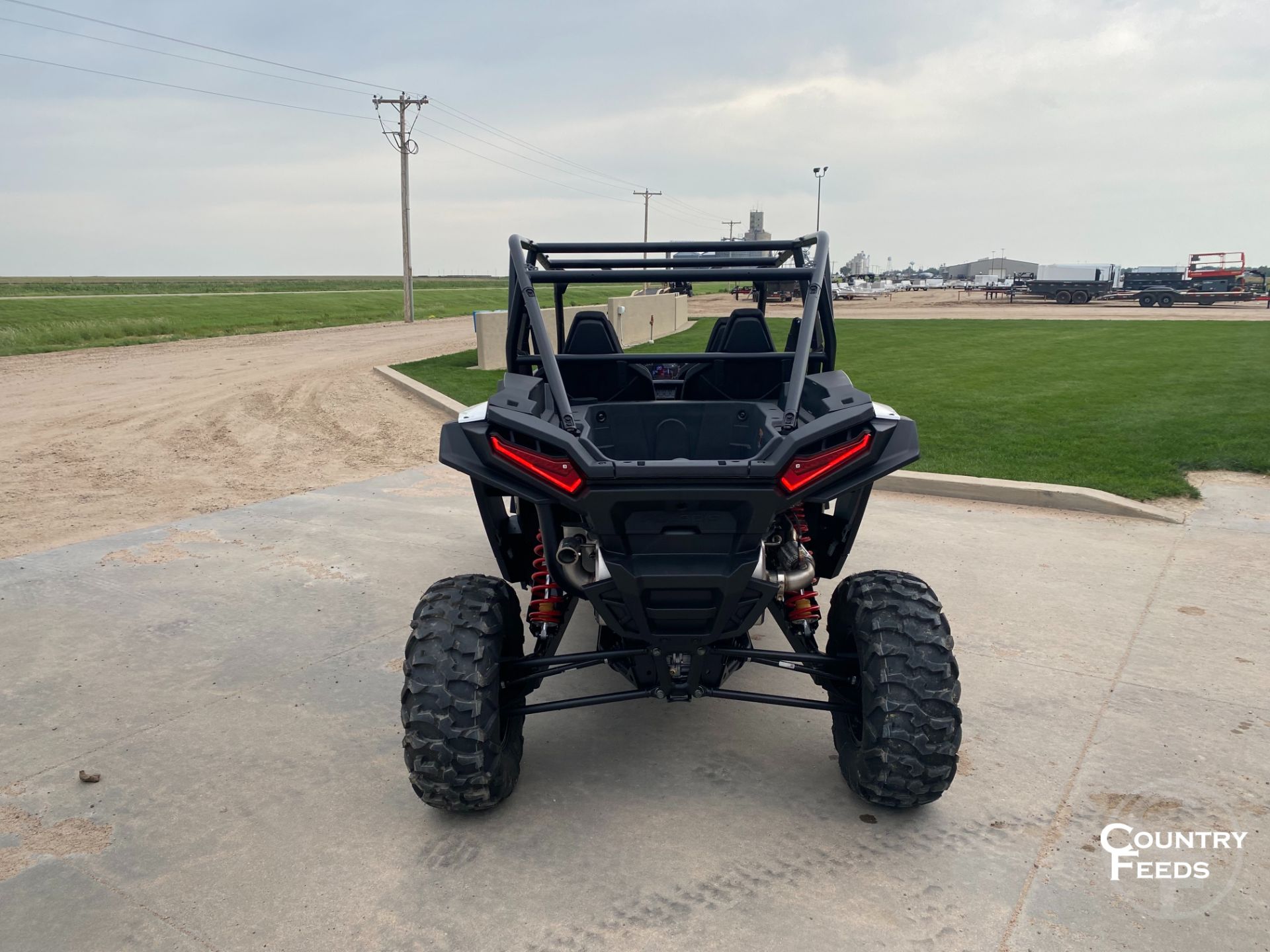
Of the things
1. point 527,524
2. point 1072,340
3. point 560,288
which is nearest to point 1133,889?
point 527,524

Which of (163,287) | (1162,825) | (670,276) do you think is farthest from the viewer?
(163,287)

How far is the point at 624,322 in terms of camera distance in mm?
24812

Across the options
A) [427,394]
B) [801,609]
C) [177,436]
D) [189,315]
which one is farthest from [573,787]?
[189,315]

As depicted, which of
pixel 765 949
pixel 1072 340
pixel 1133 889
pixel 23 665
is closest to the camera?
pixel 765 949

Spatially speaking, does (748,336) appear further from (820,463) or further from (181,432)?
(181,432)

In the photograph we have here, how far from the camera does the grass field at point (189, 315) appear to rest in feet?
84.8

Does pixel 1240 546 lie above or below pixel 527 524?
below

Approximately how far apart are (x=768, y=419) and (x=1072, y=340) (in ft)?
69.4

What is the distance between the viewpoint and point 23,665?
4.59 meters

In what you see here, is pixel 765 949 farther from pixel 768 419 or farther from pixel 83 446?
pixel 83 446

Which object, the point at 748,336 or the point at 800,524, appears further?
the point at 748,336

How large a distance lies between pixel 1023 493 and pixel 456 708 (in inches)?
228

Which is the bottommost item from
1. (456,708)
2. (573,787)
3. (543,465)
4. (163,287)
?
(573,787)

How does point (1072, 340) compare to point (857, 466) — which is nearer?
point (857, 466)
